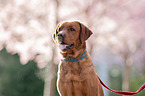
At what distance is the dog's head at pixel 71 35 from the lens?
3.66 metres

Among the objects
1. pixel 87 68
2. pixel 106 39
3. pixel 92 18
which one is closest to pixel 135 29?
pixel 106 39

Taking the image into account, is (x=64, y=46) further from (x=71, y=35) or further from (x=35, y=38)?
(x=35, y=38)

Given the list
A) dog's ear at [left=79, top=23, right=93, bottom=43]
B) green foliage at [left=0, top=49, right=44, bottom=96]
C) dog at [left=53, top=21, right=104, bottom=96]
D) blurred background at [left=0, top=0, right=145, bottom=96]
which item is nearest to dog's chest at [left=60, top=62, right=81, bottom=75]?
dog at [left=53, top=21, right=104, bottom=96]

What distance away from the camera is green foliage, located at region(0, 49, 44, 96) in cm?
1073

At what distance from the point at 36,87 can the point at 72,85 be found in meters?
7.93

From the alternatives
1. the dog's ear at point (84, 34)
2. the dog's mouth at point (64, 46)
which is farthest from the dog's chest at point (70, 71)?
the dog's ear at point (84, 34)

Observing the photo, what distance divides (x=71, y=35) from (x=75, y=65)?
23.0 inches

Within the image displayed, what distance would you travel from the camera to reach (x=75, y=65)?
3.67 m

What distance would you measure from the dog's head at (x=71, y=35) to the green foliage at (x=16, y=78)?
7.41 metres

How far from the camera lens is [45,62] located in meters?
11.8

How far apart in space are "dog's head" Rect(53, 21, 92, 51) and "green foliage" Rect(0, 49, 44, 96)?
741cm

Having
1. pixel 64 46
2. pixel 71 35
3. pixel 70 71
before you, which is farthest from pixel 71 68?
pixel 71 35

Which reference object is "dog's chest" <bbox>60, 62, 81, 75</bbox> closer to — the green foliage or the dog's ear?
the dog's ear

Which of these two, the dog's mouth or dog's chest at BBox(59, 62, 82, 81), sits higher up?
the dog's mouth
